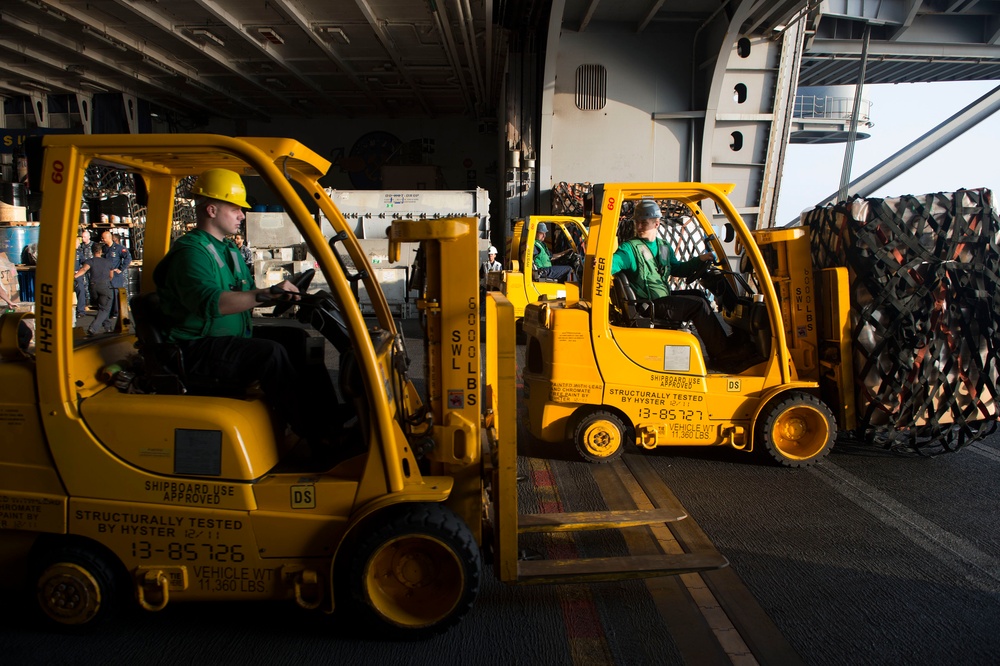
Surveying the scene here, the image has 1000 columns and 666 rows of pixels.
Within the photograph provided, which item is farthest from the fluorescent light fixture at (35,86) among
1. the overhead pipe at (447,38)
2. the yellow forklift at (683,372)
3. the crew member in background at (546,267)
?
the yellow forklift at (683,372)

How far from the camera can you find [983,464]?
208 inches

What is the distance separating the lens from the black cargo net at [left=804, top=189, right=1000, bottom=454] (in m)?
5.01

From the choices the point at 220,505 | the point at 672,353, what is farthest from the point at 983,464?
the point at 220,505

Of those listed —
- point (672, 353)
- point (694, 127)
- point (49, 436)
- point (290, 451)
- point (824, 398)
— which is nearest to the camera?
A: point (49, 436)

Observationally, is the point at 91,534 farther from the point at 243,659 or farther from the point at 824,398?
the point at 824,398

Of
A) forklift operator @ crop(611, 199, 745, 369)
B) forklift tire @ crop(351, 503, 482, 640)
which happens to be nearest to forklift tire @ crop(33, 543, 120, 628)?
forklift tire @ crop(351, 503, 482, 640)

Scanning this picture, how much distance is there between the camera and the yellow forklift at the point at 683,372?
16.4 ft

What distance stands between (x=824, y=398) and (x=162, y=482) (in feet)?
15.9

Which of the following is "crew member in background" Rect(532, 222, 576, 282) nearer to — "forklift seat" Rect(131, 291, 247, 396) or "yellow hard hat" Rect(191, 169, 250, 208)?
"yellow hard hat" Rect(191, 169, 250, 208)

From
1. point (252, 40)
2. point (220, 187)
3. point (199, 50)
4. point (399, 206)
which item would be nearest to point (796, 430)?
point (220, 187)

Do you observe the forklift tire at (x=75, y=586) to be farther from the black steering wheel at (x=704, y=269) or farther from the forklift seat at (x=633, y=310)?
the black steering wheel at (x=704, y=269)

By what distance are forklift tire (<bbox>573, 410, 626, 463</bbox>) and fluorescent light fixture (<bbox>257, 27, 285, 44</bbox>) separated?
14611mm

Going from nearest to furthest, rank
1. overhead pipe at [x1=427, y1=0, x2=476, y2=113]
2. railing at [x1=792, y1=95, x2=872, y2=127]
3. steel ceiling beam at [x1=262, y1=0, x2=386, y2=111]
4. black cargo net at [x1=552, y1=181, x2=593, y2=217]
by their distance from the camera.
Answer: steel ceiling beam at [x1=262, y1=0, x2=386, y2=111] < overhead pipe at [x1=427, y1=0, x2=476, y2=113] < black cargo net at [x1=552, y1=181, x2=593, y2=217] < railing at [x1=792, y1=95, x2=872, y2=127]

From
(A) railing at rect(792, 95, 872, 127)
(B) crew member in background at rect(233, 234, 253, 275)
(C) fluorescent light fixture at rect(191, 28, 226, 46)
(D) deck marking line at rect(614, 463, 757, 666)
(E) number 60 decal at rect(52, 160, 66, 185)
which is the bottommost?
(D) deck marking line at rect(614, 463, 757, 666)
